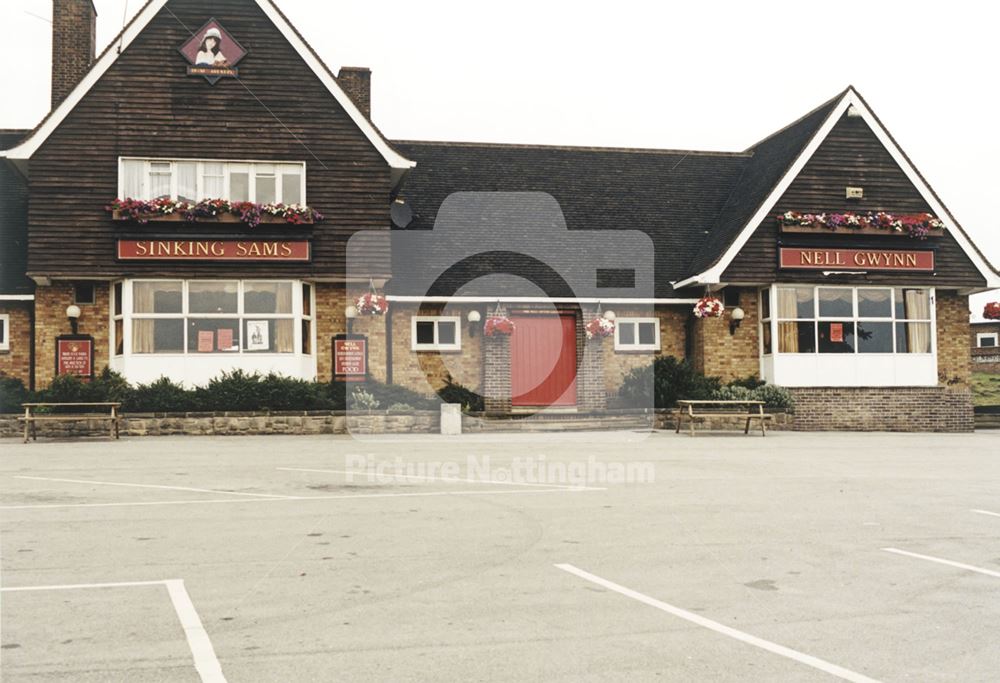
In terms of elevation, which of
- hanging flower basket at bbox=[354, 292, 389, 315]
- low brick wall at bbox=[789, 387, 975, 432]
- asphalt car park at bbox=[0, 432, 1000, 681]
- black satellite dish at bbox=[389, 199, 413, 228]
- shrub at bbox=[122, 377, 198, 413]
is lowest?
asphalt car park at bbox=[0, 432, 1000, 681]

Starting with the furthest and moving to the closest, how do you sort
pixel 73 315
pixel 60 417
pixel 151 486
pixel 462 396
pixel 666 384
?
pixel 462 396
pixel 666 384
pixel 73 315
pixel 60 417
pixel 151 486

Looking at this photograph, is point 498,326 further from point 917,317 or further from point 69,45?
point 69,45

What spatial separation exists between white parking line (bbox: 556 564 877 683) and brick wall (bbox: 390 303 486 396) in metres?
17.6

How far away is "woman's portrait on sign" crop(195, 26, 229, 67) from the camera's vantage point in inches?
931

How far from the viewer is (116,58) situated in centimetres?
2327

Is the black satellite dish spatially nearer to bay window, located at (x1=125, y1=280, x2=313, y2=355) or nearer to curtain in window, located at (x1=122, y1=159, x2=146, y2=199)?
bay window, located at (x1=125, y1=280, x2=313, y2=355)

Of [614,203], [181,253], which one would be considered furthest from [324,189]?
[614,203]

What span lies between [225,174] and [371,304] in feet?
14.9

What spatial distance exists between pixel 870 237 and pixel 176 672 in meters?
23.9

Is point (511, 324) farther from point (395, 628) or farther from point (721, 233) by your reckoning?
point (395, 628)

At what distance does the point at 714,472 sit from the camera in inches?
586

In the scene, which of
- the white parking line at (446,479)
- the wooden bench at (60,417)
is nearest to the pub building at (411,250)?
the wooden bench at (60,417)

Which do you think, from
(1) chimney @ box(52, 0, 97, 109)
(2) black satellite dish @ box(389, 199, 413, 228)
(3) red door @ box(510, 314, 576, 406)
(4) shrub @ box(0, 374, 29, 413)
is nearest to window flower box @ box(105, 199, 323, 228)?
(2) black satellite dish @ box(389, 199, 413, 228)

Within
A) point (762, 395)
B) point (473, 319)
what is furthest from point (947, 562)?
point (473, 319)
